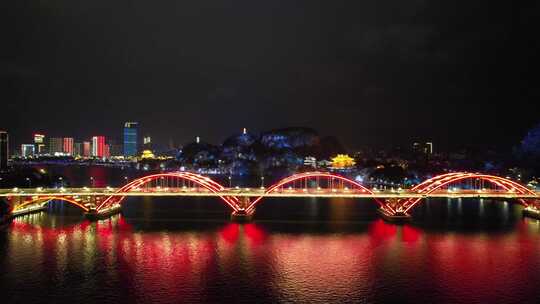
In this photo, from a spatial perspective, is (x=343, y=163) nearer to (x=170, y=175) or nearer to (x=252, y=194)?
(x=252, y=194)

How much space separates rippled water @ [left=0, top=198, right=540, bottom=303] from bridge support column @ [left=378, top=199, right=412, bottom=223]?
1.22 meters

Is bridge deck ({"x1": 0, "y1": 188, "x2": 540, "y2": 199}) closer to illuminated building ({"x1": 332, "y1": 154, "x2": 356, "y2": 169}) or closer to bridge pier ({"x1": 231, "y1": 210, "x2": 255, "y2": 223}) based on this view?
bridge pier ({"x1": 231, "y1": 210, "x2": 255, "y2": 223})

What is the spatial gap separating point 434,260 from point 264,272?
11.4 metres

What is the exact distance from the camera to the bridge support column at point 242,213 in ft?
161

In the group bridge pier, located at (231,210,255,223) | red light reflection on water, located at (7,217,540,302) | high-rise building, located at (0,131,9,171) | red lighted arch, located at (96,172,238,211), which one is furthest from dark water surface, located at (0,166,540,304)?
high-rise building, located at (0,131,9,171)

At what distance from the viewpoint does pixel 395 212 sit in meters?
48.6

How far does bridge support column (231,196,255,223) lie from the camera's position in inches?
1928

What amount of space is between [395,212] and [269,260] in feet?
66.4

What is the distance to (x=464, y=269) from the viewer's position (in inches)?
1201

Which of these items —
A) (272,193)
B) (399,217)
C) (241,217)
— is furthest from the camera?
(241,217)

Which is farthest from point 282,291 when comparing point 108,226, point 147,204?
point 147,204

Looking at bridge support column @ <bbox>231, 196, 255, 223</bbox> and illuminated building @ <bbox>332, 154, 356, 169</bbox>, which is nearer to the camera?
bridge support column @ <bbox>231, 196, 255, 223</bbox>

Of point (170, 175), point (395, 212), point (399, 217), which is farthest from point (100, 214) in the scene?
point (399, 217)

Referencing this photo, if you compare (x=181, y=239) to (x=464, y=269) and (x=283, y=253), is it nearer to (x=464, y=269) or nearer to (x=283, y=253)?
(x=283, y=253)
